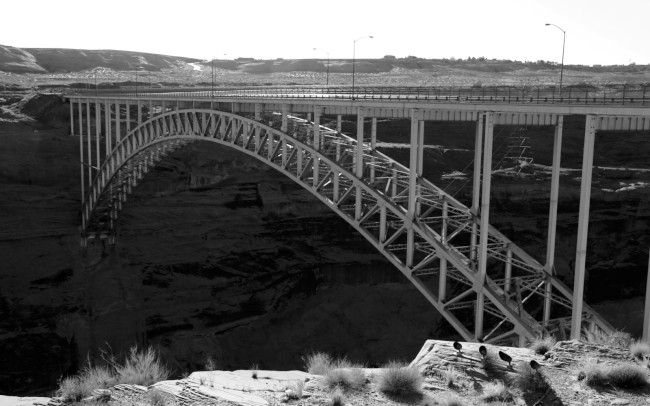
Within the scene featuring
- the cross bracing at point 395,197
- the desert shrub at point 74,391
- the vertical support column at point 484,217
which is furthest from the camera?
the cross bracing at point 395,197

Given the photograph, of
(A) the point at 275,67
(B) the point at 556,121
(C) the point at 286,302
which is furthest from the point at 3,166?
(A) the point at 275,67

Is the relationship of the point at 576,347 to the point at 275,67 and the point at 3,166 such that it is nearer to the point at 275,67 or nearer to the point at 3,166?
the point at 3,166

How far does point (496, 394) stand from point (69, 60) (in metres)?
95.8

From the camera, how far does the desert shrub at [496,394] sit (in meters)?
13.3

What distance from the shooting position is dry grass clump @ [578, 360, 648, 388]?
528 inches

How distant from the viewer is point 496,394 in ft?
43.7

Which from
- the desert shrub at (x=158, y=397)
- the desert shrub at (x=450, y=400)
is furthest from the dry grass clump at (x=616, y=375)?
the desert shrub at (x=158, y=397)

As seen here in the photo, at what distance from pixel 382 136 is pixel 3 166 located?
2578cm

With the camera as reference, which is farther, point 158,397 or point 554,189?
point 554,189

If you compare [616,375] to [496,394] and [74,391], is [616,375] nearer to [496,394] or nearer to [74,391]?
[496,394]

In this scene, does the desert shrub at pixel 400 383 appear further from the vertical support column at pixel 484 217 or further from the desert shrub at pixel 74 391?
the vertical support column at pixel 484 217

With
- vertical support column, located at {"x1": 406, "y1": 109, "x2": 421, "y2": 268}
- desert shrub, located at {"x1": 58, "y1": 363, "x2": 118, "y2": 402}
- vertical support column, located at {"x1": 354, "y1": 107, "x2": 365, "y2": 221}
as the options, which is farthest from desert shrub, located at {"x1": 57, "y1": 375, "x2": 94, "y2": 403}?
vertical support column, located at {"x1": 354, "y1": 107, "x2": 365, "y2": 221}

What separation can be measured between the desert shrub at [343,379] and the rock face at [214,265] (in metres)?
30.3

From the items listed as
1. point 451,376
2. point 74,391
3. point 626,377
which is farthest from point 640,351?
point 74,391
